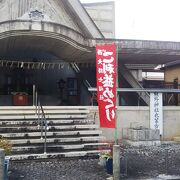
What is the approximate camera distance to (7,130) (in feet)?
43.2

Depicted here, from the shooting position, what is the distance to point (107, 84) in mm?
9820

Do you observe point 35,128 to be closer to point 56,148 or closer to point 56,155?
point 56,148

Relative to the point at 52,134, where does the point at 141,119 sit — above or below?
above

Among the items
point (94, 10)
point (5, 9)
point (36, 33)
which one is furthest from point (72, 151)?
point (94, 10)

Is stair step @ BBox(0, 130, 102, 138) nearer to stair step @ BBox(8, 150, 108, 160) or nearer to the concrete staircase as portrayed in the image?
the concrete staircase

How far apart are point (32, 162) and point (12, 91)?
A: 1204cm

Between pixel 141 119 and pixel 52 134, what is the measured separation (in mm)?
5878

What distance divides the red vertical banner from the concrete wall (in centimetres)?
678

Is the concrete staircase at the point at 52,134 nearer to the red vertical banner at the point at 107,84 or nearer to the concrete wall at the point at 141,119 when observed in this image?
the concrete wall at the point at 141,119

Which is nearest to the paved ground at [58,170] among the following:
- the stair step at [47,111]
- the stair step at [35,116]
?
the stair step at [35,116]

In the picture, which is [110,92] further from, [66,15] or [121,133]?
[66,15]

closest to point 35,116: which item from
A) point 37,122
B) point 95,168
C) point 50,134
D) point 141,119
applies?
point 37,122

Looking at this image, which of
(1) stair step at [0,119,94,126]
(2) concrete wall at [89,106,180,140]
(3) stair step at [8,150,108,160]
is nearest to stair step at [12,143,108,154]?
(3) stair step at [8,150,108,160]

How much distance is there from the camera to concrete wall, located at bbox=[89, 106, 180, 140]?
1667 cm
